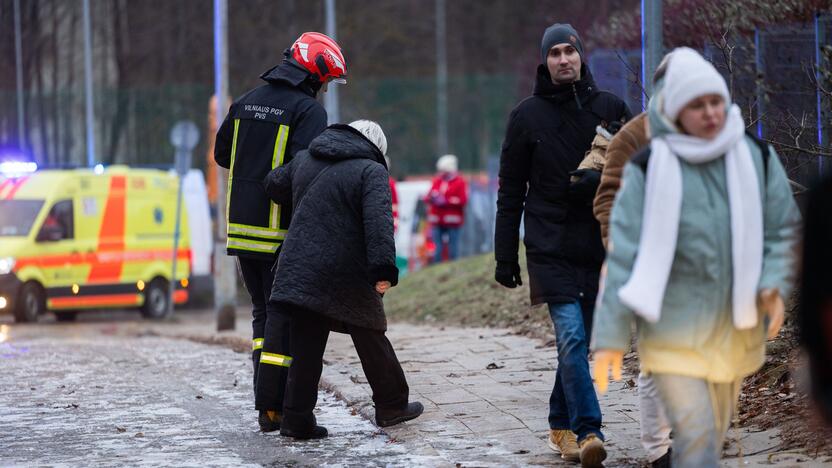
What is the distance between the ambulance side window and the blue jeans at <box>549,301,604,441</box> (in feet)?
52.7

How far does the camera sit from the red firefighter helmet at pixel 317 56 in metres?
8.09

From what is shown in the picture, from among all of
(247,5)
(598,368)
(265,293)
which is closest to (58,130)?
(247,5)

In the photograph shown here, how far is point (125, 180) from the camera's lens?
23.1 meters

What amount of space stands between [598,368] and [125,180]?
18701 millimetres

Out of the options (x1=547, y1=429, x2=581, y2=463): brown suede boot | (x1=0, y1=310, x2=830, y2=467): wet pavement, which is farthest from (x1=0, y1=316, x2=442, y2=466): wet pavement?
(x1=547, y1=429, x2=581, y2=463): brown suede boot

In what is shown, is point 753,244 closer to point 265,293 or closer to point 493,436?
point 493,436

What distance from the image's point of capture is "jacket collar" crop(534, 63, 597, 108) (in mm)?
6812

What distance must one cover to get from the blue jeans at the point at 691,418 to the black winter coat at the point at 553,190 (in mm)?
1607

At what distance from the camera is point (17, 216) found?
859 inches

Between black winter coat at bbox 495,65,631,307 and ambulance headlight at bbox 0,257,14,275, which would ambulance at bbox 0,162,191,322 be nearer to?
ambulance headlight at bbox 0,257,14,275

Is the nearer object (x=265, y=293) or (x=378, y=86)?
(x=265, y=293)

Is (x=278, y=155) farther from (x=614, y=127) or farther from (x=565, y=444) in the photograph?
(x=565, y=444)

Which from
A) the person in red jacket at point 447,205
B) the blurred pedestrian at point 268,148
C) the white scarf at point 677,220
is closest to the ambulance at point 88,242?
the person in red jacket at point 447,205

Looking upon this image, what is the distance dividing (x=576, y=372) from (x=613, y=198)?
0.90m
